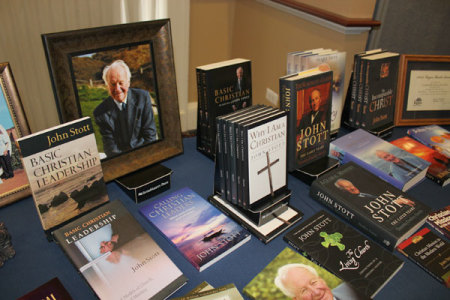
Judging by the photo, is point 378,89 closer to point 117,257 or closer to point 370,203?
point 370,203

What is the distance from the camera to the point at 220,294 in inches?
31.1

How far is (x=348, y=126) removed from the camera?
1539 mm

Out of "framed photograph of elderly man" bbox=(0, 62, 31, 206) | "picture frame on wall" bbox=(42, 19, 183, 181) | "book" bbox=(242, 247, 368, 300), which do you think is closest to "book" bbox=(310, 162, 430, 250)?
"book" bbox=(242, 247, 368, 300)

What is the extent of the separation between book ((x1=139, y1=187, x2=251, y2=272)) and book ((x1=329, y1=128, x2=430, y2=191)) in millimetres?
537

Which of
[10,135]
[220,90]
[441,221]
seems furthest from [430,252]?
[10,135]

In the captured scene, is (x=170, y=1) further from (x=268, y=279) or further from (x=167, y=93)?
(x=268, y=279)

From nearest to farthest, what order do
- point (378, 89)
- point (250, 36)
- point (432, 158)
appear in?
point (432, 158)
point (378, 89)
point (250, 36)

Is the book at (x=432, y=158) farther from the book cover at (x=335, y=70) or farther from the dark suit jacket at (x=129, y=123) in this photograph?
the dark suit jacket at (x=129, y=123)

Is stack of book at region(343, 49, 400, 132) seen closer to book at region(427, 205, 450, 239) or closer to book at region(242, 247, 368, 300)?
book at region(427, 205, 450, 239)

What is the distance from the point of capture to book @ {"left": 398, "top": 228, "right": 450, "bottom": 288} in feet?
3.02

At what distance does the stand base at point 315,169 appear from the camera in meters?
1.21

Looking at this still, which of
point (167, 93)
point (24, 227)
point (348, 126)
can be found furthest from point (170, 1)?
point (24, 227)

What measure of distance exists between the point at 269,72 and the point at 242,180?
1.86 meters

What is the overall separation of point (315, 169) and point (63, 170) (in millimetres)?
823
